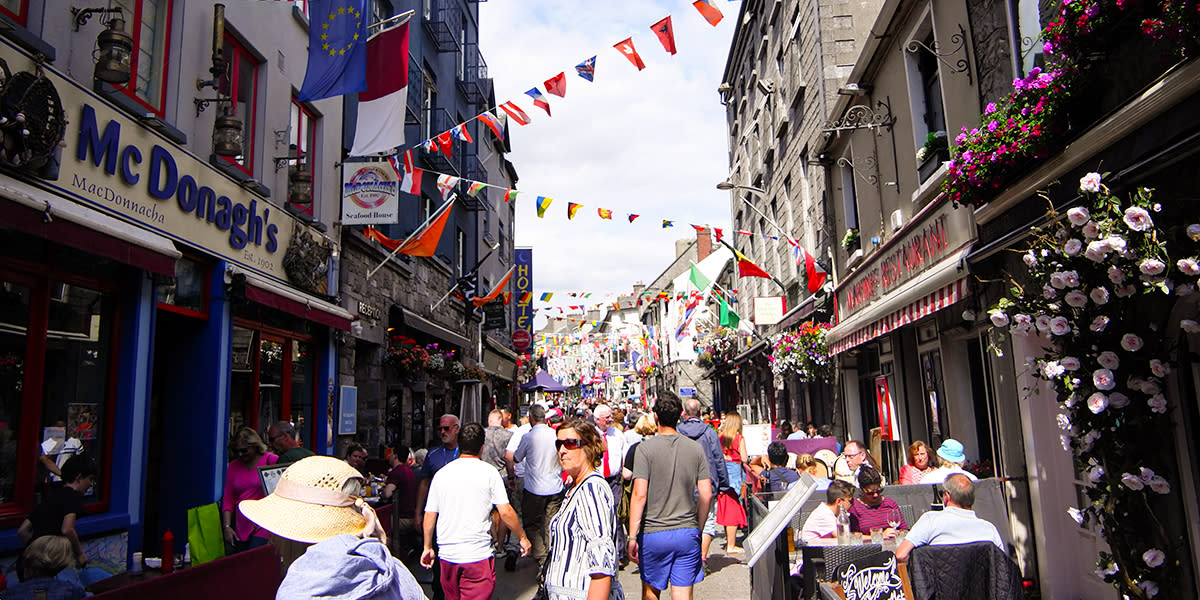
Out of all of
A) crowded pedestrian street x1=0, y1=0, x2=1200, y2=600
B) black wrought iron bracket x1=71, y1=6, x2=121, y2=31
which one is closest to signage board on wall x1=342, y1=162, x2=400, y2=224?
crowded pedestrian street x1=0, y1=0, x2=1200, y2=600

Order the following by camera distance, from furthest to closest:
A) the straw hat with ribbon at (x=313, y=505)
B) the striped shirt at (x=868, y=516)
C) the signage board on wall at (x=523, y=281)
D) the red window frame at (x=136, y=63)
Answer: the signage board on wall at (x=523, y=281) < the red window frame at (x=136, y=63) < the striped shirt at (x=868, y=516) < the straw hat with ribbon at (x=313, y=505)

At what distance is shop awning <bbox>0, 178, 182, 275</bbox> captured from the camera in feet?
16.1

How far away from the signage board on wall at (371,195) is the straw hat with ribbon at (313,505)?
8910mm

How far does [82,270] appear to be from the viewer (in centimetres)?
632

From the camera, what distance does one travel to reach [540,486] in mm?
7973

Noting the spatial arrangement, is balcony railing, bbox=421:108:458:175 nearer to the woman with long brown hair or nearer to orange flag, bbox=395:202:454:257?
orange flag, bbox=395:202:454:257

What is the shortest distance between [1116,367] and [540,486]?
17.7ft

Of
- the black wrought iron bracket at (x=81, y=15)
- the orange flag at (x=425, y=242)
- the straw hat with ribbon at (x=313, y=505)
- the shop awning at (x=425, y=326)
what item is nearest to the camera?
the straw hat with ribbon at (x=313, y=505)

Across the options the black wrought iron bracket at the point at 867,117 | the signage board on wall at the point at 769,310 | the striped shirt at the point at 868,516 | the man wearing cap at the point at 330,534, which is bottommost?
the striped shirt at the point at 868,516

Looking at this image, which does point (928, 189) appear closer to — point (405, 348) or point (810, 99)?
point (810, 99)

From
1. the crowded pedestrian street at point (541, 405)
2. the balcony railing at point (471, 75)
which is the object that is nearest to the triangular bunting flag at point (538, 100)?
the crowded pedestrian street at point (541, 405)

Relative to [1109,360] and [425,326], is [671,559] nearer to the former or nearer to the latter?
[1109,360]

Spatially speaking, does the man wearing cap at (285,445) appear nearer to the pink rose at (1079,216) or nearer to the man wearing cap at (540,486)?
the man wearing cap at (540,486)

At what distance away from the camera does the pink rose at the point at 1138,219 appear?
3.87 meters
